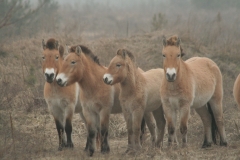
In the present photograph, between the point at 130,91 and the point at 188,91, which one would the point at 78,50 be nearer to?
the point at 130,91

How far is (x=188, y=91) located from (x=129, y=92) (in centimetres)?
105

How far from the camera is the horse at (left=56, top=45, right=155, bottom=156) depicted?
862 centimetres

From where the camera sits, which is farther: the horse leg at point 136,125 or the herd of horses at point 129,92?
the horse leg at point 136,125

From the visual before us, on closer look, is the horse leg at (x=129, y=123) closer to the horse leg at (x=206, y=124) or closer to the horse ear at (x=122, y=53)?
the horse ear at (x=122, y=53)

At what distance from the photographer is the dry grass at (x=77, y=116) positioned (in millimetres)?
8320

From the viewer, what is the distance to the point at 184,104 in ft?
27.7

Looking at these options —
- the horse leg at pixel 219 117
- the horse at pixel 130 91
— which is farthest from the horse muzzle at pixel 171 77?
the horse leg at pixel 219 117

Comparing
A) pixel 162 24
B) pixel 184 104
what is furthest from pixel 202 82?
pixel 162 24

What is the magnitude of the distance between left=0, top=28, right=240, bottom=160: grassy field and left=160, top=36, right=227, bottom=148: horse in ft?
1.26

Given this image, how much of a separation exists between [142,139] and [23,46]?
926 centimetres

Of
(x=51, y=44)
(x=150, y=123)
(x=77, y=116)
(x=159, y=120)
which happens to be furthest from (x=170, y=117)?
(x=77, y=116)

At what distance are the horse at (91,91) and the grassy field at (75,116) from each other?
17.4 inches

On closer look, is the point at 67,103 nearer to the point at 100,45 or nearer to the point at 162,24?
the point at 100,45

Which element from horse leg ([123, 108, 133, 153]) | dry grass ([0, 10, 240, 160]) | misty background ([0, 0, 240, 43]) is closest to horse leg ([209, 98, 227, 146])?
dry grass ([0, 10, 240, 160])
